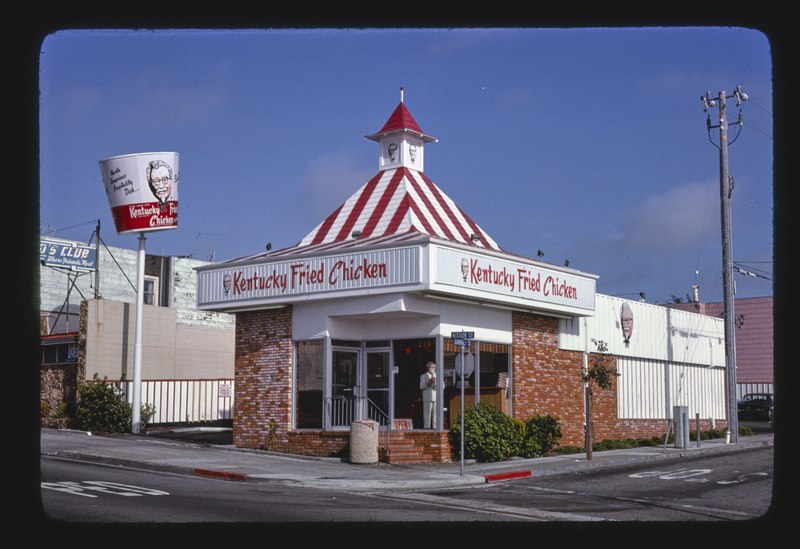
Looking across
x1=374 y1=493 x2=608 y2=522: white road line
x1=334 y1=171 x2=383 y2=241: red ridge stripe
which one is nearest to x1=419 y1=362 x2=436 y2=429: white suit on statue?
x1=334 y1=171 x2=383 y2=241: red ridge stripe

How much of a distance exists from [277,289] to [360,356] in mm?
2575

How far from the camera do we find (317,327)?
24.0 m

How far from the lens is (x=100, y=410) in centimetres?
2939

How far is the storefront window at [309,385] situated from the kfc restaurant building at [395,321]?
0.03 m

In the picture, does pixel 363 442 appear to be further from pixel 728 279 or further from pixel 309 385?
pixel 728 279

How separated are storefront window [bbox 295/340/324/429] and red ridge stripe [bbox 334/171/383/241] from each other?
331 cm

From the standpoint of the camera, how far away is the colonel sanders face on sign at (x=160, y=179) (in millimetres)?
30672

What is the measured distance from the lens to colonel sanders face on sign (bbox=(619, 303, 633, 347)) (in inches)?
1237

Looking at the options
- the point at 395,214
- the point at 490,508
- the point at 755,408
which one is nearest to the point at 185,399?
the point at 395,214

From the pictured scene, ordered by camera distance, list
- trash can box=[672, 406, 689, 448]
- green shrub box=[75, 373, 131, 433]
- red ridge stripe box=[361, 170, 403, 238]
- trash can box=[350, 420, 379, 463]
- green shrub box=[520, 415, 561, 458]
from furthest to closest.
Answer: green shrub box=[75, 373, 131, 433] → trash can box=[672, 406, 689, 448] → red ridge stripe box=[361, 170, 403, 238] → green shrub box=[520, 415, 561, 458] → trash can box=[350, 420, 379, 463]

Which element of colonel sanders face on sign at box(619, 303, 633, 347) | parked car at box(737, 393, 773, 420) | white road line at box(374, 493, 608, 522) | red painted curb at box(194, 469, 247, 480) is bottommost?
white road line at box(374, 493, 608, 522)

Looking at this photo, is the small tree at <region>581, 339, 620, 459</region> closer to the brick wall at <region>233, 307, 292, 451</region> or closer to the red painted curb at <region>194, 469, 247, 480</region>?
the brick wall at <region>233, 307, 292, 451</region>

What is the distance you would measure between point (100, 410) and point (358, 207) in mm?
9986

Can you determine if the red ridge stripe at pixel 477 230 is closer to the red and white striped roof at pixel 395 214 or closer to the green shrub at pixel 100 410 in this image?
the red and white striped roof at pixel 395 214
